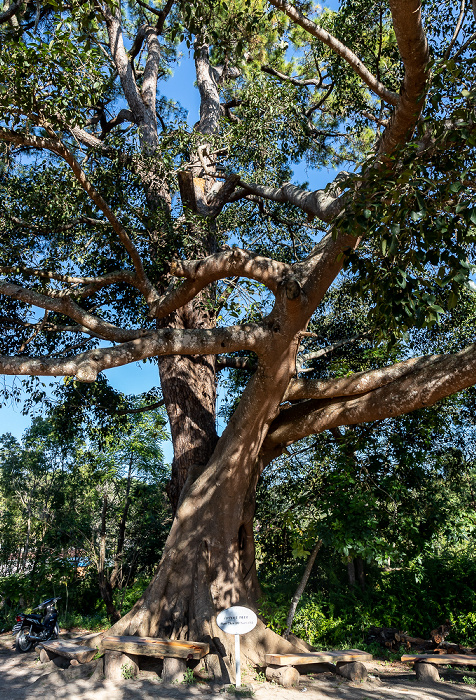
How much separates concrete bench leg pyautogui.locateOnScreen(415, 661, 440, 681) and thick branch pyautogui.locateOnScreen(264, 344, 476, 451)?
304 centimetres

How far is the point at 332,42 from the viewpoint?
17.3 ft

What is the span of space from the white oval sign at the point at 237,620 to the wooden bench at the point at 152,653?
546 mm

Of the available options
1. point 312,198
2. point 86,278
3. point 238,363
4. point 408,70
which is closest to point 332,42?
point 408,70

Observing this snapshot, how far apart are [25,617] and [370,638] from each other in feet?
18.3

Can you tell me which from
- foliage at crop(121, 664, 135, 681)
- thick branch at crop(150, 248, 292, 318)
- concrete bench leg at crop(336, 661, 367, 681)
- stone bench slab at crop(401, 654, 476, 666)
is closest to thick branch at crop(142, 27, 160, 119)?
thick branch at crop(150, 248, 292, 318)

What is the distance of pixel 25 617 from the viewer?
8.09 meters

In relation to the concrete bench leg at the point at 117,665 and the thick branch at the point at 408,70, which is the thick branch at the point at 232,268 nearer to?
the thick branch at the point at 408,70

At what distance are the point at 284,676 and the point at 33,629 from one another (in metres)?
4.34

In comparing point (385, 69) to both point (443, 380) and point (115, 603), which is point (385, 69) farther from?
point (115, 603)

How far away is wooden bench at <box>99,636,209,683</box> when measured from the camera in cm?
575

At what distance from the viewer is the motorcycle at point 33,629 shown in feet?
26.2

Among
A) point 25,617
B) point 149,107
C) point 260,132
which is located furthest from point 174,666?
point 149,107

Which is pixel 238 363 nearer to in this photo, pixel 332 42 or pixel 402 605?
pixel 402 605

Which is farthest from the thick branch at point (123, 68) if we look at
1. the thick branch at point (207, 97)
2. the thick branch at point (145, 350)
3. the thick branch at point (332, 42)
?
the thick branch at point (145, 350)
